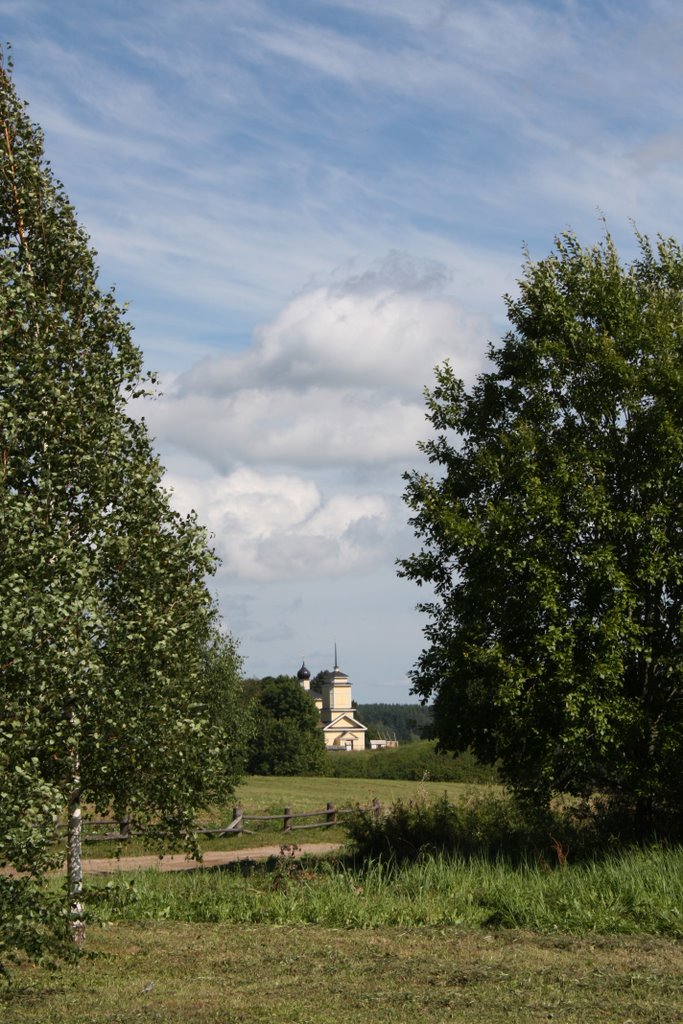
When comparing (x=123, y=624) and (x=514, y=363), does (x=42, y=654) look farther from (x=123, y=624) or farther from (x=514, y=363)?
(x=514, y=363)

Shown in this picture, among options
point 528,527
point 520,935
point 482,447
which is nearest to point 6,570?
point 520,935

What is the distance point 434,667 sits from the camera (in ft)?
68.5

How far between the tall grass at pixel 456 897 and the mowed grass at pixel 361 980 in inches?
25.2

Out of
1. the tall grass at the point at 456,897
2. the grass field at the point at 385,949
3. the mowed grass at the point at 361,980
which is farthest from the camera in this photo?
the tall grass at the point at 456,897

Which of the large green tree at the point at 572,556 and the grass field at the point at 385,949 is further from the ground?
the large green tree at the point at 572,556

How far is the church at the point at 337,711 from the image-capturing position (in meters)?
158

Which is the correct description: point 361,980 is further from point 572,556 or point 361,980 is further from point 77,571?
point 572,556

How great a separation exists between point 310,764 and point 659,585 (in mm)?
58772

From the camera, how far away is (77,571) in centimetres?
923

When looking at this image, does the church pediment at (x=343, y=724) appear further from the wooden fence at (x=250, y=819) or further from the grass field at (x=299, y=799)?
the wooden fence at (x=250, y=819)

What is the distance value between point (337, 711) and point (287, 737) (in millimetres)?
94988

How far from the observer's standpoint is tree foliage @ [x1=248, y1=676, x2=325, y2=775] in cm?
7550

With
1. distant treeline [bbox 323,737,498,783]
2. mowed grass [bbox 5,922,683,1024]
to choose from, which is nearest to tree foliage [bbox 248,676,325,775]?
distant treeline [bbox 323,737,498,783]

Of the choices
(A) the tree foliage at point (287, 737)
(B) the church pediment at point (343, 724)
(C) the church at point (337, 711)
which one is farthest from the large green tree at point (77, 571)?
(B) the church pediment at point (343, 724)
